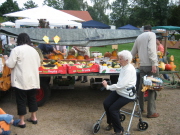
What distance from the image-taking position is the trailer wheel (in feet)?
17.7

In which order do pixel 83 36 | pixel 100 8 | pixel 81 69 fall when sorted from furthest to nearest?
pixel 100 8 → pixel 83 36 → pixel 81 69

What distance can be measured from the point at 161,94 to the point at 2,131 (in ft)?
16.9

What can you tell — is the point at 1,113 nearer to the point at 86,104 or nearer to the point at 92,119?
the point at 92,119

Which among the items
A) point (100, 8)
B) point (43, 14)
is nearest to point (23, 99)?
point (43, 14)

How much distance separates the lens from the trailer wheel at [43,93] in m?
5.39

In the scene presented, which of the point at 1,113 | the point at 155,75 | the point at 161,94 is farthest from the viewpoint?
the point at 161,94

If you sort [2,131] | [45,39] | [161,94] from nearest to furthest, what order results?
[2,131]
[45,39]
[161,94]

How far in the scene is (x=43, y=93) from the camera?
5422 millimetres

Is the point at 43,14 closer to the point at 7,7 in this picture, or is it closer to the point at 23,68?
the point at 23,68

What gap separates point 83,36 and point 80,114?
6.56 feet

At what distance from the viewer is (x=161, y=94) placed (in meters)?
6.94

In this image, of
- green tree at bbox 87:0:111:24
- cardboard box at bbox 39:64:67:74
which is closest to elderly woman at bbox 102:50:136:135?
cardboard box at bbox 39:64:67:74

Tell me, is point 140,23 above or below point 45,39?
above

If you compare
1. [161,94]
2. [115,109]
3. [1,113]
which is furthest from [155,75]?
[1,113]
